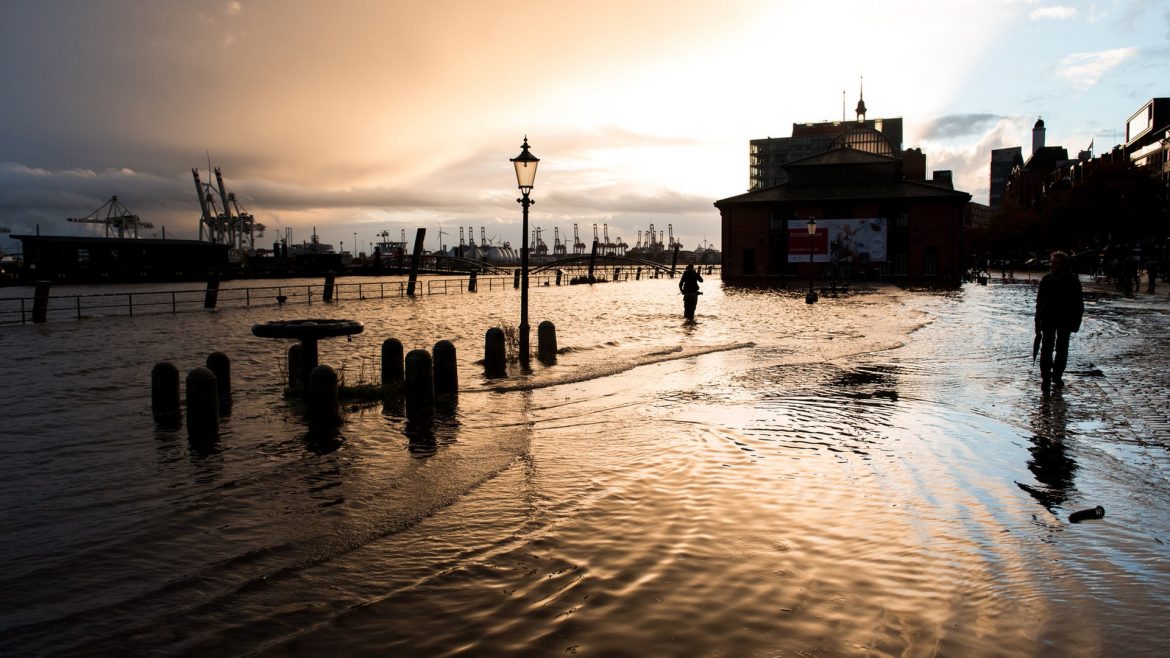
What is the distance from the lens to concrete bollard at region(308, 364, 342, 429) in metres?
9.57

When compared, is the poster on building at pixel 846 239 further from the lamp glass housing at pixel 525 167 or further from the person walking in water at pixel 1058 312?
the person walking in water at pixel 1058 312

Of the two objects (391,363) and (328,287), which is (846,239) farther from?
(391,363)

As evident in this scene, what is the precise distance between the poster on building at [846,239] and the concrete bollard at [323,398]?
5557 centimetres

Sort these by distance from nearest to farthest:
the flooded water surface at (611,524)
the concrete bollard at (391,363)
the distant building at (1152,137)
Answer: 1. the flooded water surface at (611,524)
2. the concrete bollard at (391,363)
3. the distant building at (1152,137)

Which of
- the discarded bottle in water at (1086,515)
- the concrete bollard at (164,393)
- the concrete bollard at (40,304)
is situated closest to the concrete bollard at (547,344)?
the concrete bollard at (164,393)

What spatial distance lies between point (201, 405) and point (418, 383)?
2.76 meters

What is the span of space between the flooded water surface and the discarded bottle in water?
0.12 metres

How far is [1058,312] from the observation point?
1099cm

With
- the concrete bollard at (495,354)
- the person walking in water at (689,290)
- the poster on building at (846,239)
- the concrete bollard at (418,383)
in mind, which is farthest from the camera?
the poster on building at (846,239)

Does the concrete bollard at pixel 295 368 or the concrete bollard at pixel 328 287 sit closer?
the concrete bollard at pixel 295 368

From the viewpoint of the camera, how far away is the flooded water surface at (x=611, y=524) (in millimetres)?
4113

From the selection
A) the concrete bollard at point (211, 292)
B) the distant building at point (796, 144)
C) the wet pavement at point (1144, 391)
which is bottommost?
the wet pavement at point (1144, 391)

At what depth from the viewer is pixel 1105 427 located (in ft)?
27.8

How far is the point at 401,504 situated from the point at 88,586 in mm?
2256
